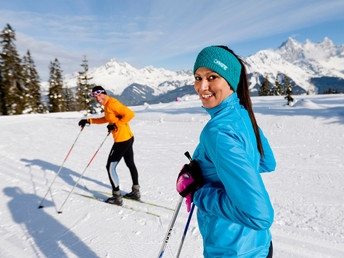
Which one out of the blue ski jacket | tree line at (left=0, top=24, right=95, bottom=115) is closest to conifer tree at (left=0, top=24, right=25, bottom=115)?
tree line at (left=0, top=24, right=95, bottom=115)

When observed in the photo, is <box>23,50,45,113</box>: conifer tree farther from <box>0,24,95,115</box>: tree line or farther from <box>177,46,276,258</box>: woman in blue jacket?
<box>177,46,276,258</box>: woman in blue jacket

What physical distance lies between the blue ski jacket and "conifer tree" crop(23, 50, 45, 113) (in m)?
39.8

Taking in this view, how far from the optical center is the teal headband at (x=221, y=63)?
4.32ft

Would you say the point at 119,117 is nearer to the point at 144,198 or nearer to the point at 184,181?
the point at 144,198

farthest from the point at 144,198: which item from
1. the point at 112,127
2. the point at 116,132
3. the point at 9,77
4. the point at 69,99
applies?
the point at 69,99

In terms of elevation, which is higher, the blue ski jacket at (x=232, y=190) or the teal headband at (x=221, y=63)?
the teal headband at (x=221, y=63)

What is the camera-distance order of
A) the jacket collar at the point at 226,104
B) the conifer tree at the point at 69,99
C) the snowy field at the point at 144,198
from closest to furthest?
the jacket collar at the point at 226,104 → the snowy field at the point at 144,198 → the conifer tree at the point at 69,99

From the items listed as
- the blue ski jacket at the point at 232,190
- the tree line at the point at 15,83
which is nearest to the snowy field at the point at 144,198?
the blue ski jacket at the point at 232,190

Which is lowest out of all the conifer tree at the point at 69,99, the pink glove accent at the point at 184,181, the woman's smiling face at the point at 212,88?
the conifer tree at the point at 69,99

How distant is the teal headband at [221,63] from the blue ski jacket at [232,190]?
0.40ft

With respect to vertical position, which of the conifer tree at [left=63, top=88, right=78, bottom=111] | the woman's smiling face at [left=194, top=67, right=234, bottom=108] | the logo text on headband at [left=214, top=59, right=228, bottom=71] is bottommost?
the conifer tree at [left=63, top=88, right=78, bottom=111]

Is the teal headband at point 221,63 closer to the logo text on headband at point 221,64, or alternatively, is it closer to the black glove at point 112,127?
the logo text on headband at point 221,64

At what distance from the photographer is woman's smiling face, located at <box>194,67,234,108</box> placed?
131 centimetres

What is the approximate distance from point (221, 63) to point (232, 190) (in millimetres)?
775
